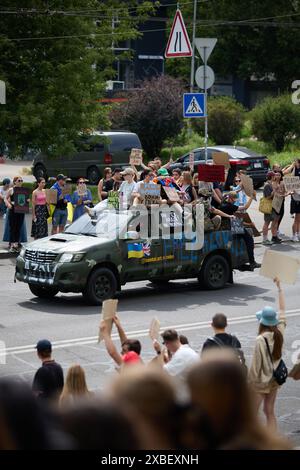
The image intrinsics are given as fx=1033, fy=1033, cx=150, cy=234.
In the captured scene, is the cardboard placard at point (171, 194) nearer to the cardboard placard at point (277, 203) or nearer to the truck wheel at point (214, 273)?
the truck wheel at point (214, 273)

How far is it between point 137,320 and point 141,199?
3.29 meters

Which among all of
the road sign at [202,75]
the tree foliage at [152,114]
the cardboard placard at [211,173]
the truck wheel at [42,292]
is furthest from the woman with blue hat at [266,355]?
the tree foliage at [152,114]

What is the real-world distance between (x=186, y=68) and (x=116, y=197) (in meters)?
46.7

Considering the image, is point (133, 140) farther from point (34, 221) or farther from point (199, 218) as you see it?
point (199, 218)

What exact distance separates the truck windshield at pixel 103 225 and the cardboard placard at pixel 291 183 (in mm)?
7323

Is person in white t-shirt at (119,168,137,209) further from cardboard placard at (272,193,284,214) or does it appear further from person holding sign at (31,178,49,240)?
cardboard placard at (272,193,284,214)

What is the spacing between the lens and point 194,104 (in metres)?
23.1

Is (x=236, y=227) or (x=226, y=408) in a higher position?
(x=226, y=408)

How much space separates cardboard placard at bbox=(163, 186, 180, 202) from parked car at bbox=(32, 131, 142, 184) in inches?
636

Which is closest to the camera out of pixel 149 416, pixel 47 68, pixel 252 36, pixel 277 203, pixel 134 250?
pixel 149 416

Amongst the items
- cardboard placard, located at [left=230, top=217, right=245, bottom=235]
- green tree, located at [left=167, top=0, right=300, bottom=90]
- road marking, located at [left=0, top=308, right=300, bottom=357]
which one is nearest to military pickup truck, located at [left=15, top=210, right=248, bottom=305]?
cardboard placard, located at [left=230, top=217, right=245, bottom=235]

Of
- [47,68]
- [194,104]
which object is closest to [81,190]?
[194,104]

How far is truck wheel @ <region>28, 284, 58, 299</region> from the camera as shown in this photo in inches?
672

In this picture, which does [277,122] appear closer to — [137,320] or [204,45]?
[204,45]
